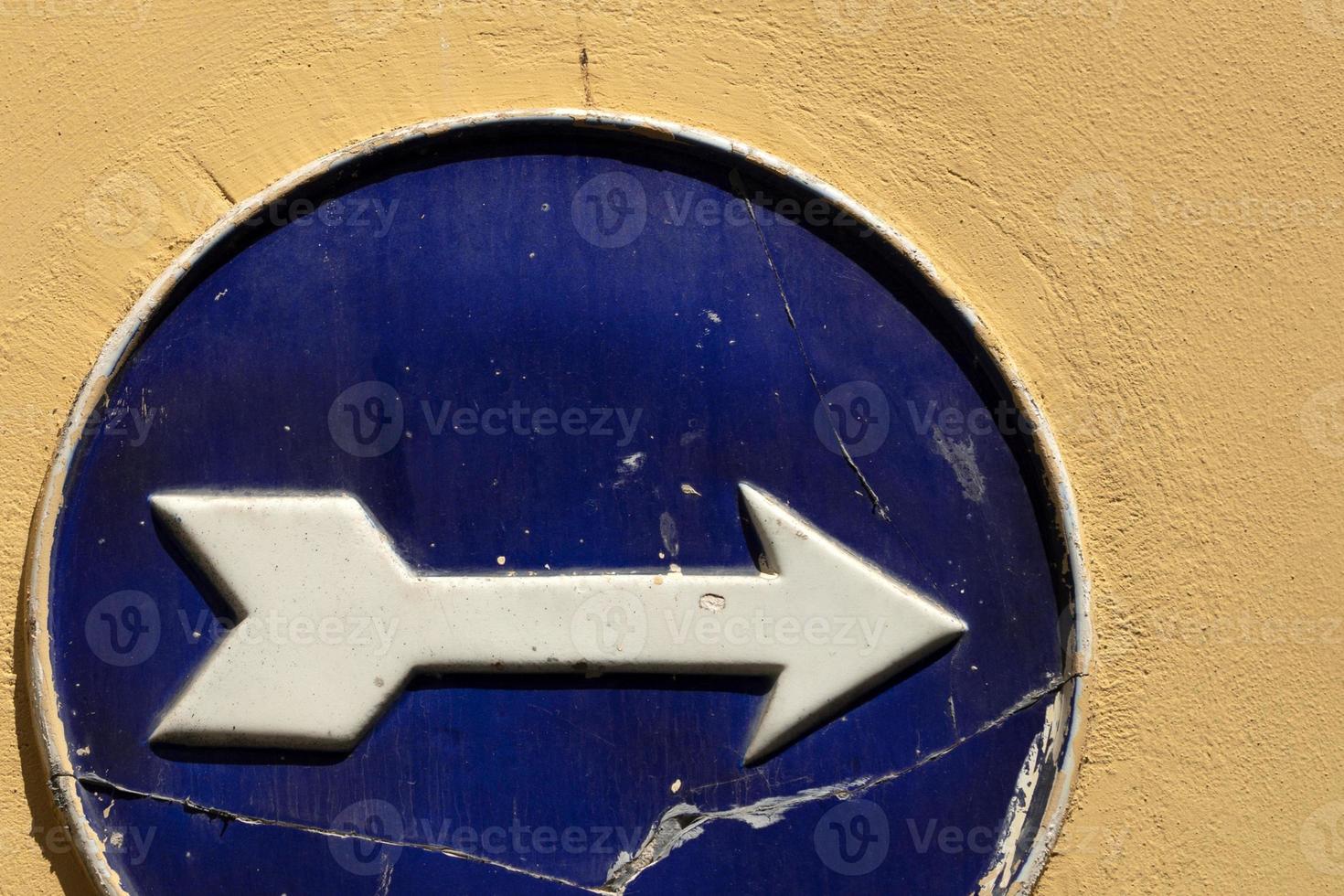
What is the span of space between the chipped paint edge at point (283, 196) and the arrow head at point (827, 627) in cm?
27

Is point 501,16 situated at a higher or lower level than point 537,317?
higher

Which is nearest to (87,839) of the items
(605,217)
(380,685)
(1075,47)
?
(380,685)

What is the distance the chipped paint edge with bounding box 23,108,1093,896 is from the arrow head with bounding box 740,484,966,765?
0.87 ft

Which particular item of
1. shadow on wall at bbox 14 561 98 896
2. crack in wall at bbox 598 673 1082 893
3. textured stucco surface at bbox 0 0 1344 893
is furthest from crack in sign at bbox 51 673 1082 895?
textured stucco surface at bbox 0 0 1344 893

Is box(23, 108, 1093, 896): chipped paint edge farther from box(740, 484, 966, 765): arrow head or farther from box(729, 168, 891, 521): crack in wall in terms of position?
box(740, 484, 966, 765): arrow head

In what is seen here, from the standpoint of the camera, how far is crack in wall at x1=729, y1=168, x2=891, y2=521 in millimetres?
1918

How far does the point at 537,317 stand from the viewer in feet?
6.32

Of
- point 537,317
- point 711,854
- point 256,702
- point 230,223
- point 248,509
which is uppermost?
point 230,223

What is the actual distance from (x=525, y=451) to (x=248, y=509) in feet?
1.49

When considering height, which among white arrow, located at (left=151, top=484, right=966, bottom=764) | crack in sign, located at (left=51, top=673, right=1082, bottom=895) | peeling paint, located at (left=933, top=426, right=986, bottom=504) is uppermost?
peeling paint, located at (left=933, top=426, right=986, bottom=504)

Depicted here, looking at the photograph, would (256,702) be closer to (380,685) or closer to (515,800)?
(380,685)

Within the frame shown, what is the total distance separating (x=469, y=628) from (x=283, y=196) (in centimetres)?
77

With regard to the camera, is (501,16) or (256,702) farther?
(501,16)

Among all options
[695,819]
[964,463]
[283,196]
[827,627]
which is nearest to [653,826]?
[695,819]
